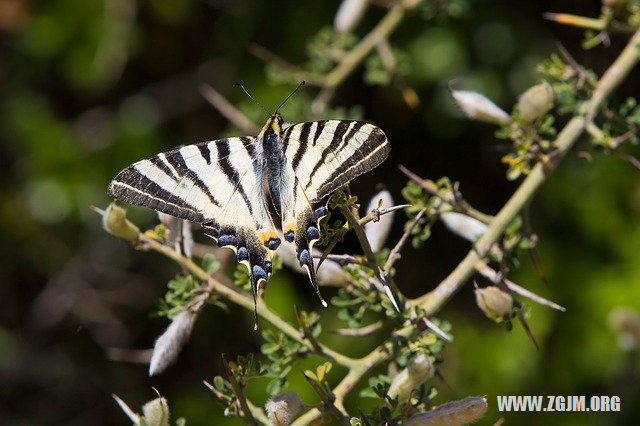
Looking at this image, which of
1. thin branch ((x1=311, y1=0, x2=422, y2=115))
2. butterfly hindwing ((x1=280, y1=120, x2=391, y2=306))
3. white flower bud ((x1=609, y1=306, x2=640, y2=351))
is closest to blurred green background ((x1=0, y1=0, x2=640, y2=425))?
white flower bud ((x1=609, y1=306, x2=640, y2=351))

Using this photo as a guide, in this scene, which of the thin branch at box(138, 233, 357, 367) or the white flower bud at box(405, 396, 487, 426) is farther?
the thin branch at box(138, 233, 357, 367)

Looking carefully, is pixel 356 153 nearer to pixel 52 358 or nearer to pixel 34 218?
pixel 34 218

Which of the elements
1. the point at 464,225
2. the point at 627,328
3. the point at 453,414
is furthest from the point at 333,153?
the point at 627,328

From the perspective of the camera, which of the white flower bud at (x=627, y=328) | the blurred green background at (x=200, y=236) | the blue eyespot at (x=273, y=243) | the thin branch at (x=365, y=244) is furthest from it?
the blurred green background at (x=200, y=236)

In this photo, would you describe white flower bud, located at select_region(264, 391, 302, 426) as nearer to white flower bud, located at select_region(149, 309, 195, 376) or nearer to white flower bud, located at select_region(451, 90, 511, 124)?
white flower bud, located at select_region(149, 309, 195, 376)

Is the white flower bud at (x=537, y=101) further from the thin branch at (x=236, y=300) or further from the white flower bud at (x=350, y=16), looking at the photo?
the white flower bud at (x=350, y=16)

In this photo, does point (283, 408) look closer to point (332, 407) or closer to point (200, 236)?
point (332, 407)

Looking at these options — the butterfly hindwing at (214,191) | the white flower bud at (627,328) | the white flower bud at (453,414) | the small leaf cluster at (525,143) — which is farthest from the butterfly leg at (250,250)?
the white flower bud at (627,328)
